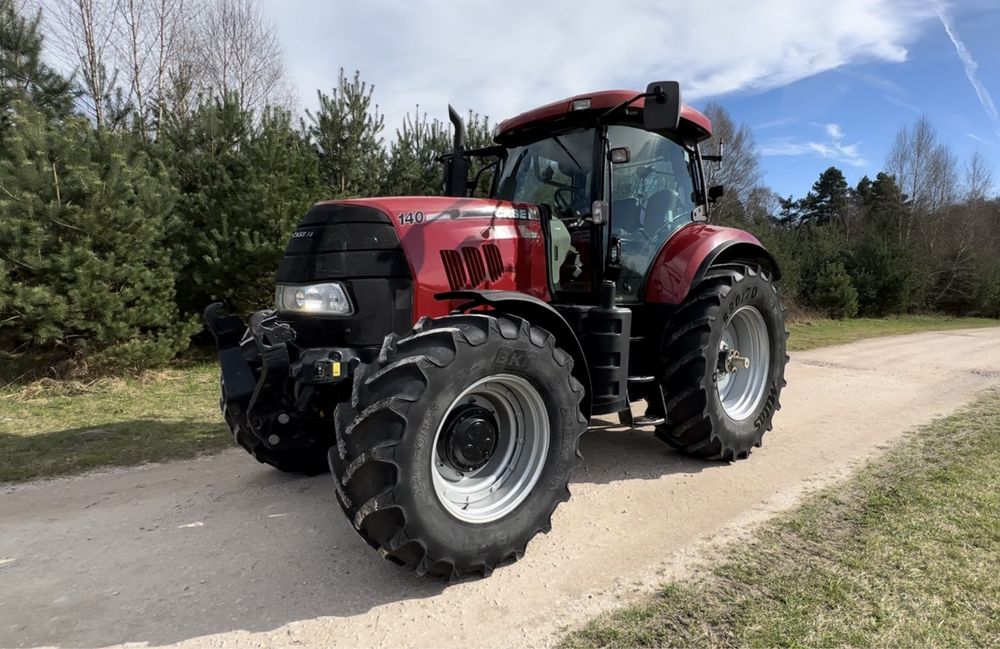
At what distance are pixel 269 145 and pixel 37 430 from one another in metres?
4.85

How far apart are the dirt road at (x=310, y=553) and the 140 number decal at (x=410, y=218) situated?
169 cm

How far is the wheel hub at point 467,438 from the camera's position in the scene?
290 centimetres

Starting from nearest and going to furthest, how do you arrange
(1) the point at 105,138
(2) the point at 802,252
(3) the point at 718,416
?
(3) the point at 718,416 → (1) the point at 105,138 → (2) the point at 802,252

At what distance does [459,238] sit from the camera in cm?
336

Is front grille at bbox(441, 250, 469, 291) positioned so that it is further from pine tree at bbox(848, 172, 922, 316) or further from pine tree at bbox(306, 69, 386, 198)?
pine tree at bbox(848, 172, 922, 316)

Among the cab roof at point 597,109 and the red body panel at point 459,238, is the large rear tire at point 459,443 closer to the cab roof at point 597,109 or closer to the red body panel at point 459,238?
the red body panel at point 459,238

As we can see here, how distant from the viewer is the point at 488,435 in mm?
2980

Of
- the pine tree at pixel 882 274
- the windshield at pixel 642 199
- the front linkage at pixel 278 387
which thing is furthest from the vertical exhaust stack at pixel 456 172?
the pine tree at pixel 882 274

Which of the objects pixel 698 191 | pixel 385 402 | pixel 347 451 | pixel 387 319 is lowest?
pixel 347 451

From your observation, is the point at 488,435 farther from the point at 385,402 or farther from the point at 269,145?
the point at 269,145

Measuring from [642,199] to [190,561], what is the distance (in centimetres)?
362

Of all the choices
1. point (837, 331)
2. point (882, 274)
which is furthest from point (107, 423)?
point (882, 274)

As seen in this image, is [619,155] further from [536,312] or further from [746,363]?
[746,363]

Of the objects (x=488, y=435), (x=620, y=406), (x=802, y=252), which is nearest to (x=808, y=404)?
(x=620, y=406)
